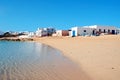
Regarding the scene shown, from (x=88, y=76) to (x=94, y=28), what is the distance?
64.3m

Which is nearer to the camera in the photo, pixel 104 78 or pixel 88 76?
pixel 104 78

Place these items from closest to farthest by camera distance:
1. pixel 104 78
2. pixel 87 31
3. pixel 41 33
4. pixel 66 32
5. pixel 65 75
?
pixel 104 78 → pixel 65 75 → pixel 87 31 → pixel 66 32 → pixel 41 33

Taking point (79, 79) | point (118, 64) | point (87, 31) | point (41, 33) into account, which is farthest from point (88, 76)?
point (41, 33)

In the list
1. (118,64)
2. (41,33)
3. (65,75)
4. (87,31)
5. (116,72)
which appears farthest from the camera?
(41,33)

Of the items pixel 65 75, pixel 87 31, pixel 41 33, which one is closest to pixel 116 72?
pixel 65 75

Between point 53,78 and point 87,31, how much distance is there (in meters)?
63.8

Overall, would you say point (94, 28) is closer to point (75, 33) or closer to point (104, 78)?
point (75, 33)

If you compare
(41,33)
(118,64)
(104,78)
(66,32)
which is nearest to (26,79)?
(104,78)

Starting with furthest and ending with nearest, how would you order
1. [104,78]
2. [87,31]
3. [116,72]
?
[87,31]
[116,72]
[104,78]

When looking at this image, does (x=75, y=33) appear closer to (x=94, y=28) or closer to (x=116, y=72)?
(x=94, y=28)

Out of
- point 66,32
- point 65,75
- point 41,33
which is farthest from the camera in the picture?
point 41,33

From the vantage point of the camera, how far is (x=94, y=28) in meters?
72.6

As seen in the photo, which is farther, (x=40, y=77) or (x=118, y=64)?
(x=118, y=64)

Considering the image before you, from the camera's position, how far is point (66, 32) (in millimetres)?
88750
